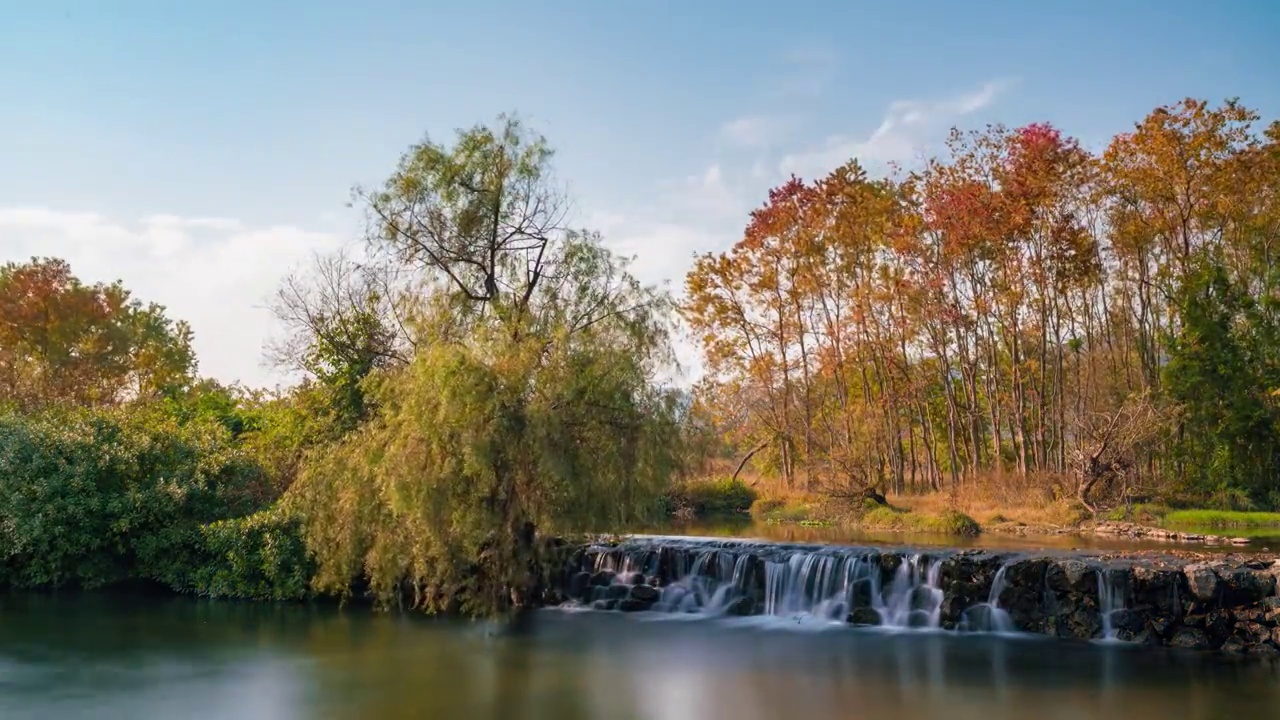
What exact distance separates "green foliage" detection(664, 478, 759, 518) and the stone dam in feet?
45.7

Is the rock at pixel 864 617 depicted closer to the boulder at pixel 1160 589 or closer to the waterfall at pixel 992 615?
the waterfall at pixel 992 615

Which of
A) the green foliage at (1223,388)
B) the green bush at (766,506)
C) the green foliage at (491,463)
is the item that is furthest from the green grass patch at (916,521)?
the green foliage at (491,463)

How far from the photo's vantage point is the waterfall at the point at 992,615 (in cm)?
1609

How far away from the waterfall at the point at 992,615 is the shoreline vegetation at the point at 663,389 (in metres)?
5.17

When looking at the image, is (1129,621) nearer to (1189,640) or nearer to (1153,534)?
(1189,640)

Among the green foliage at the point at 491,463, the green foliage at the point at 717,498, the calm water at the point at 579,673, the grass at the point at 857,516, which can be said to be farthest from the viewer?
the green foliage at the point at 717,498

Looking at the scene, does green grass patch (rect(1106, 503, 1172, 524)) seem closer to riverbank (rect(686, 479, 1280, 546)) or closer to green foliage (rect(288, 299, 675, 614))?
riverbank (rect(686, 479, 1280, 546))

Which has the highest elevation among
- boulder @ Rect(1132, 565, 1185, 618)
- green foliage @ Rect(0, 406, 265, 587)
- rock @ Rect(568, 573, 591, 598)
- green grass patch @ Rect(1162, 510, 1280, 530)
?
green foliage @ Rect(0, 406, 265, 587)

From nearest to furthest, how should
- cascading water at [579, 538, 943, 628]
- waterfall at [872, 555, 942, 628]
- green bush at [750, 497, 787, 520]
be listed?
waterfall at [872, 555, 942, 628], cascading water at [579, 538, 943, 628], green bush at [750, 497, 787, 520]

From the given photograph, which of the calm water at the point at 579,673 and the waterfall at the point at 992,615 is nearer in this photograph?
the calm water at the point at 579,673

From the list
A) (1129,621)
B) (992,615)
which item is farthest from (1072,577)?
(992,615)

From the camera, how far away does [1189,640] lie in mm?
14594

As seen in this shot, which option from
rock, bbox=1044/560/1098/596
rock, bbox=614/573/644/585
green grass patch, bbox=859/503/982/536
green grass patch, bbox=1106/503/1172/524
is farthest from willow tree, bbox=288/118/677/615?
green grass patch, bbox=1106/503/1172/524

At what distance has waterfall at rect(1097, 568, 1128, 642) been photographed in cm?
1530
